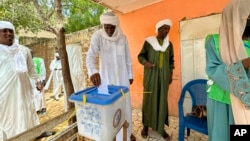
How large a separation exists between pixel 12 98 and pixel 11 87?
0.47 ft

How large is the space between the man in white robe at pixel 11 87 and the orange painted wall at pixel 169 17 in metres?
1.68

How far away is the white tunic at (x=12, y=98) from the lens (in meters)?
2.49

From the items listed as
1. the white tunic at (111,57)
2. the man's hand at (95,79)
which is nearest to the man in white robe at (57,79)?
the white tunic at (111,57)

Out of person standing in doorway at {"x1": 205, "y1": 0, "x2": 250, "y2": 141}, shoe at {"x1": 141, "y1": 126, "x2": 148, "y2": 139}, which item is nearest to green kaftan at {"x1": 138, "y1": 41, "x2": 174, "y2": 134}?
shoe at {"x1": 141, "y1": 126, "x2": 148, "y2": 139}

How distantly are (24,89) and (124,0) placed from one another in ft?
6.99

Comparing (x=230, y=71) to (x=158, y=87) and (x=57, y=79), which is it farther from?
(x=57, y=79)

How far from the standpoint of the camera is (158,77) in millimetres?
3012

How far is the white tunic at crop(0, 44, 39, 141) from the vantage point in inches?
98.0

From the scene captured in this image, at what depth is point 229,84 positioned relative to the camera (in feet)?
4.73

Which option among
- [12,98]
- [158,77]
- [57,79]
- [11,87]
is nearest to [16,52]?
[11,87]

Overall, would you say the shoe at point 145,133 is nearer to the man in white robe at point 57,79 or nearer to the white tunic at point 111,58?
the white tunic at point 111,58

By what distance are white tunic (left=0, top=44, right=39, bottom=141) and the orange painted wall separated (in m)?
1.66

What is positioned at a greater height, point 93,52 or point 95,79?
point 93,52

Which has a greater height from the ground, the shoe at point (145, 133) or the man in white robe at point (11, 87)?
the man in white robe at point (11, 87)
